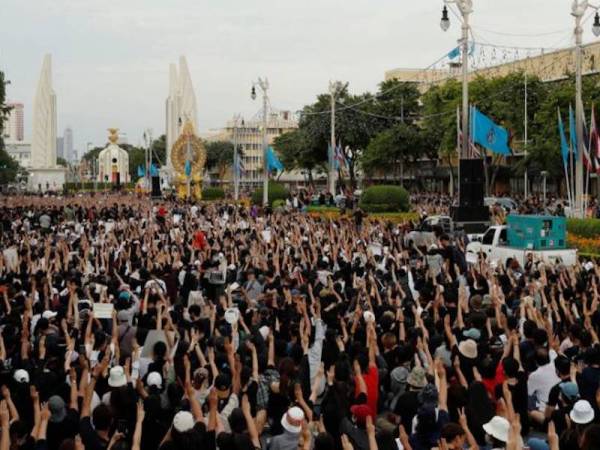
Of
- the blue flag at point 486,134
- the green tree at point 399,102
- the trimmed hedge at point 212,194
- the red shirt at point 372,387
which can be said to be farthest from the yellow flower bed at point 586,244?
the green tree at point 399,102

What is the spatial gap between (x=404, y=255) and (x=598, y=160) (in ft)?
43.3

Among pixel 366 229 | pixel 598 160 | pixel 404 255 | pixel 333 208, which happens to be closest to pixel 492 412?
pixel 404 255

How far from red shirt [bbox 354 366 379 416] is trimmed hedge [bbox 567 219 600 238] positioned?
1833 cm

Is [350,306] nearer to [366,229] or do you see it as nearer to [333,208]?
[366,229]

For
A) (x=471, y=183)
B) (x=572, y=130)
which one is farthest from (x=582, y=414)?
(x=572, y=130)

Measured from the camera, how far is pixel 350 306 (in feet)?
39.7

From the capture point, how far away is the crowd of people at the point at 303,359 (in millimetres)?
6930

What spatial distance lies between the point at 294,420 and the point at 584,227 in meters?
20.4

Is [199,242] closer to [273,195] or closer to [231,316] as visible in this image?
[231,316]

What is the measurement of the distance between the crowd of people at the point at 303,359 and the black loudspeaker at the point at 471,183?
11.4 meters

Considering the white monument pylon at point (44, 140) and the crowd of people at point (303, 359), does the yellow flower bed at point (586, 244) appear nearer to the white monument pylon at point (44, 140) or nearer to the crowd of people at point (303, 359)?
the crowd of people at point (303, 359)

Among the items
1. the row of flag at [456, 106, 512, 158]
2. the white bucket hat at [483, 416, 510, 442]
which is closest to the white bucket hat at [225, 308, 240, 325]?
the white bucket hat at [483, 416, 510, 442]

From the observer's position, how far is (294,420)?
6770 millimetres

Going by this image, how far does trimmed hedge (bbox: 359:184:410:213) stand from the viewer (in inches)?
1542
